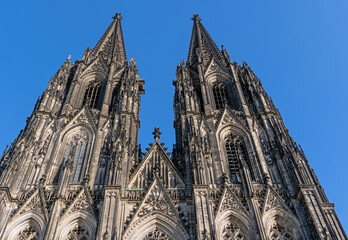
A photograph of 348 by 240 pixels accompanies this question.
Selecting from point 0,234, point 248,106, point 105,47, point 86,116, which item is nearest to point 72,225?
point 0,234

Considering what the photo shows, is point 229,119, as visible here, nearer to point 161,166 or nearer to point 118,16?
point 161,166

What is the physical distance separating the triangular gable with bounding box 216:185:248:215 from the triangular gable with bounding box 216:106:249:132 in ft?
21.6

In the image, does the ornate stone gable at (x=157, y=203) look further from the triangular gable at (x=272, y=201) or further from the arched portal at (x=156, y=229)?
the triangular gable at (x=272, y=201)

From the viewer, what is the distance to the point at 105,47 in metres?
41.5

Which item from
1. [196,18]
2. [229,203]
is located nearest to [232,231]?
[229,203]

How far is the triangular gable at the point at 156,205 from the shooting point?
21248 millimetres

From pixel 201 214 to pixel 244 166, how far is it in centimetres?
494

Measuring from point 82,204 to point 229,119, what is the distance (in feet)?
40.4

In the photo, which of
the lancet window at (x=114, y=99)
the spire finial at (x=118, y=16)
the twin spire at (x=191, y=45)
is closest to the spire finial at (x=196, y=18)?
the twin spire at (x=191, y=45)

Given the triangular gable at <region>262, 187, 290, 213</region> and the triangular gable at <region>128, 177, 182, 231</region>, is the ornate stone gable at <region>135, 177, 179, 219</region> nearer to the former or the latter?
the triangular gable at <region>128, 177, 182, 231</region>

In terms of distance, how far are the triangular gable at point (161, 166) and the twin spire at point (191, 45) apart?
515 inches

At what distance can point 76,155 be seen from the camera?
25.8 m

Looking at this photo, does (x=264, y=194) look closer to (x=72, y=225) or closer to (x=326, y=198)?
(x=326, y=198)

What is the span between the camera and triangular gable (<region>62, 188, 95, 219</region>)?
837 inches
